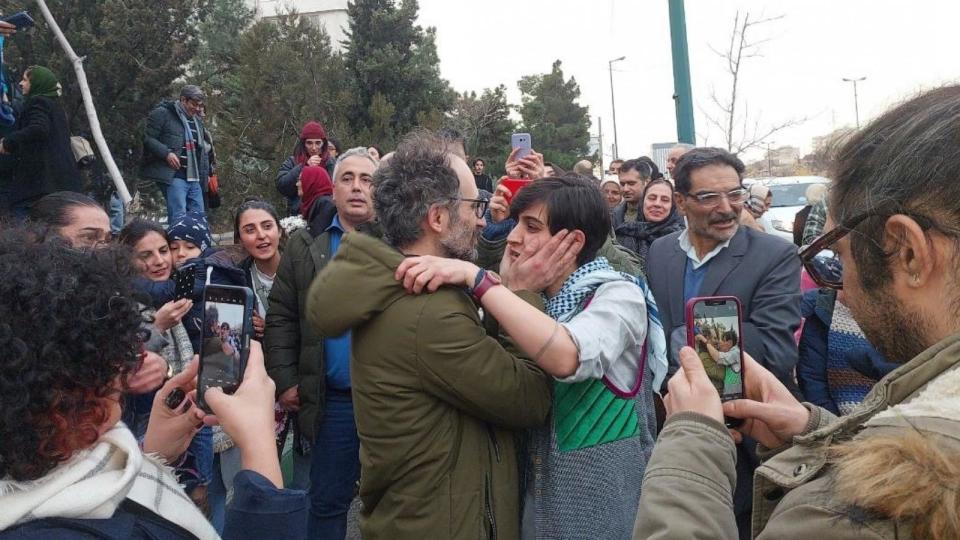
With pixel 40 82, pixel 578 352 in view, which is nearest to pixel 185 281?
pixel 578 352

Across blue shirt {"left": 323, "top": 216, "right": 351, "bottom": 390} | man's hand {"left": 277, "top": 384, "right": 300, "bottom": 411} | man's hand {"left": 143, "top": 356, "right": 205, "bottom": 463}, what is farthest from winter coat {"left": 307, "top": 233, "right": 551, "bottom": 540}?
man's hand {"left": 277, "top": 384, "right": 300, "bottom": 411}

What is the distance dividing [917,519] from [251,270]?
14.2 ft

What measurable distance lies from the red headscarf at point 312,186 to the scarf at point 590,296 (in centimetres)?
335

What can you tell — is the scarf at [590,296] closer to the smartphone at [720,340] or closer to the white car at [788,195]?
the smartphone at [720,340]

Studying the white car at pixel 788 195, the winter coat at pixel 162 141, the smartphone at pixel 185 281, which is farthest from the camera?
the white car at pixel 788 195

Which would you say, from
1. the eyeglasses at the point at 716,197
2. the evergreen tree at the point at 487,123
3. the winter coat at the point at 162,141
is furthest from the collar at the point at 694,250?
the evergreen tree at the point at 487,123

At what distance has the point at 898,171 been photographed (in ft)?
4.03

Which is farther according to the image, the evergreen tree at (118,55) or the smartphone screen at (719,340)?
the evergreen tree at (118,55)

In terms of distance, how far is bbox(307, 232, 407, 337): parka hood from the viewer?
2230 mm

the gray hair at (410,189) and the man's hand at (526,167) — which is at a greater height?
the man's hand at (526,167)

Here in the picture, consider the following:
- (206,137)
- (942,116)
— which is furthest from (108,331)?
(206,137)

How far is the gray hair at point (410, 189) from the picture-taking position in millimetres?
2477

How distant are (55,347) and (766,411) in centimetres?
161

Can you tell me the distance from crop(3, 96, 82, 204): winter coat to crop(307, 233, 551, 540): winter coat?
5165mm
